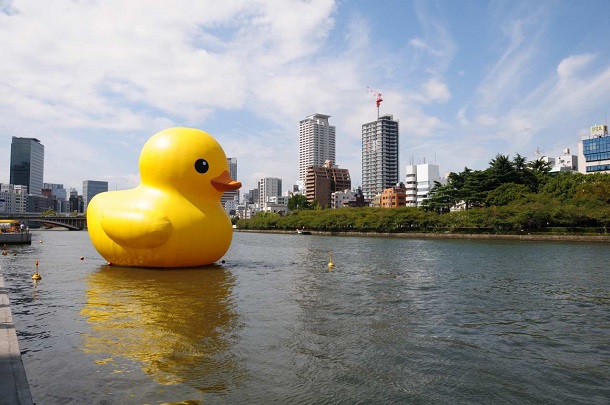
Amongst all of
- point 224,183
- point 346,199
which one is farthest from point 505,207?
point 346,199

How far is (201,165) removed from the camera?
20734 mm

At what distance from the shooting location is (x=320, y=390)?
24.9 feet

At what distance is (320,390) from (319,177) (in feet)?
594

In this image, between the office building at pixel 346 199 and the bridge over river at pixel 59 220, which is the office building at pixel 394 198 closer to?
the office building at pixel 346 199

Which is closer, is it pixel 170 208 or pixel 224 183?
pixel 170 208

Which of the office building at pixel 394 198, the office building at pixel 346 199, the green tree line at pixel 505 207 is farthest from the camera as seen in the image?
the office building at pixel 346 199

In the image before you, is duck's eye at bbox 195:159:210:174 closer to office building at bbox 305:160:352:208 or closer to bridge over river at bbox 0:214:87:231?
bridge over river at bbox 0:214:87:231

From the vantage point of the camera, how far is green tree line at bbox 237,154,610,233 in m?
67.8

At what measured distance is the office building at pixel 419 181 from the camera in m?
153

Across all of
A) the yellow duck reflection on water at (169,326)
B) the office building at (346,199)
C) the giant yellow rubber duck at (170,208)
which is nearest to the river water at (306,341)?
the yellow duck reflection on water at (169,326)

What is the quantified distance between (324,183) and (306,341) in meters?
178

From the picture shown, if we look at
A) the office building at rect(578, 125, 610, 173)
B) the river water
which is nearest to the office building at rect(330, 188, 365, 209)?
the office building at rect(578, 125, 610, 173)

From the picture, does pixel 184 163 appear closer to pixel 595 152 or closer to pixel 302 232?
pixel 302 232

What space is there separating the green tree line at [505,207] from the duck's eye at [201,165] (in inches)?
2423
